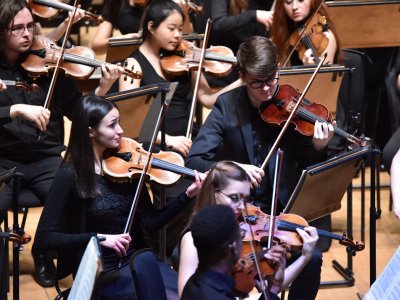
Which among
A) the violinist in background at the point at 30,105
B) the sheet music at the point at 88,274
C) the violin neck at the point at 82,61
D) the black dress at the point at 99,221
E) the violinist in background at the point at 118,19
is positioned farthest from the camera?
the violinist in background at the point at 118,19

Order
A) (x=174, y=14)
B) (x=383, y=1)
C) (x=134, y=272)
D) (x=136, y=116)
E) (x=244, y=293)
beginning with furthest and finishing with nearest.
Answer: (x=383, y=1) → (x=174, y=14) → (x=136, y=116) → (x=134, y=272) → (x=244, y=293)

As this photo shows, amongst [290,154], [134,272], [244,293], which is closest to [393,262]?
[244,293]

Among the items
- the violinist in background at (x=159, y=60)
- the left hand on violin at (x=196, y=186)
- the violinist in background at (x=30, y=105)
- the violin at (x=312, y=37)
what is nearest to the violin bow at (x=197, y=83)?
the violinist in background at (x=159, y=60)

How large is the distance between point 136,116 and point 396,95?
1671 millimetres

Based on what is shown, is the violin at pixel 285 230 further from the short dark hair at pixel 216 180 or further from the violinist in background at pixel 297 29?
the violinist in background at pixel 297 29

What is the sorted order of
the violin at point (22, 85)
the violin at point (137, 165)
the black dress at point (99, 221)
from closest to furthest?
the black dress at point (99, 221), the violin at point (137, 165), the violin at point (22, 85)

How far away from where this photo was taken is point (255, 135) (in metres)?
3.28

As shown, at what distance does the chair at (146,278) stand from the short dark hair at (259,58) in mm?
787

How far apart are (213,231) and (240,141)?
113 cm

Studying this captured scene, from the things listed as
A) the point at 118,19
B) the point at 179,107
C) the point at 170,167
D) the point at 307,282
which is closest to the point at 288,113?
the point at 170,167

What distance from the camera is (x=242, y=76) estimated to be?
Result: 321 cm

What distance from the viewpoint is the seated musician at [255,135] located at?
10.4ft

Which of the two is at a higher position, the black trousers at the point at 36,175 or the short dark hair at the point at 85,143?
the short dark hair at the point at 85,143

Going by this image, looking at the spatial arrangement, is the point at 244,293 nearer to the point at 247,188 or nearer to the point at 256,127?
the point at 247,188
